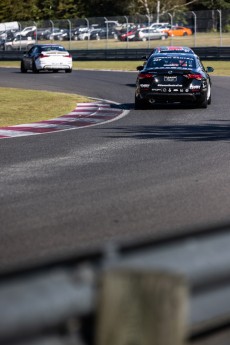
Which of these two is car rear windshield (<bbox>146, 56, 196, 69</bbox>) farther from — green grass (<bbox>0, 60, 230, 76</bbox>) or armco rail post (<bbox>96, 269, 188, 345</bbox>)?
armco rail post (<bbox>96, 269, 188, 345</bbox>)

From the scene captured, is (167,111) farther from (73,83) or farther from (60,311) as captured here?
(60,311)

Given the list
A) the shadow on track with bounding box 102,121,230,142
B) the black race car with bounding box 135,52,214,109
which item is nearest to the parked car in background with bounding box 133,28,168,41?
the black race car with bounding box 135,52,214,109

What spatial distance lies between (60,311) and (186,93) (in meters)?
22.4

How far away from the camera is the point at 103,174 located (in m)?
13.2

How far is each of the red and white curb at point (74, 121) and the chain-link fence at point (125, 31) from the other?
3531 centimetres

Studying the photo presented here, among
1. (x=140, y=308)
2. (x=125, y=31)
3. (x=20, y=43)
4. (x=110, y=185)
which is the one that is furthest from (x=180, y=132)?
(x=20, y=43)

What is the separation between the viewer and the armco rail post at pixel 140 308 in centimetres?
325

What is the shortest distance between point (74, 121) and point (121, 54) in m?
37.9

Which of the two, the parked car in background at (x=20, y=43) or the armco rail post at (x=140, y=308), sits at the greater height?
the parked car in background at (x=20, y=43)

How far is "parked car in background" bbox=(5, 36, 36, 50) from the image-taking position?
75.6 m

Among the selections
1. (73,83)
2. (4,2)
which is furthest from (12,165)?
(4,2)

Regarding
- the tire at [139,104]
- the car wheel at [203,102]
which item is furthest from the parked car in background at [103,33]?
the car wheel at [203,102]

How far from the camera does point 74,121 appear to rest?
23188 millimetres

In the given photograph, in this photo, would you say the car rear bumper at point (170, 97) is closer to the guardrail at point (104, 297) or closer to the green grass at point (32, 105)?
the green grass at point (32, 105)
